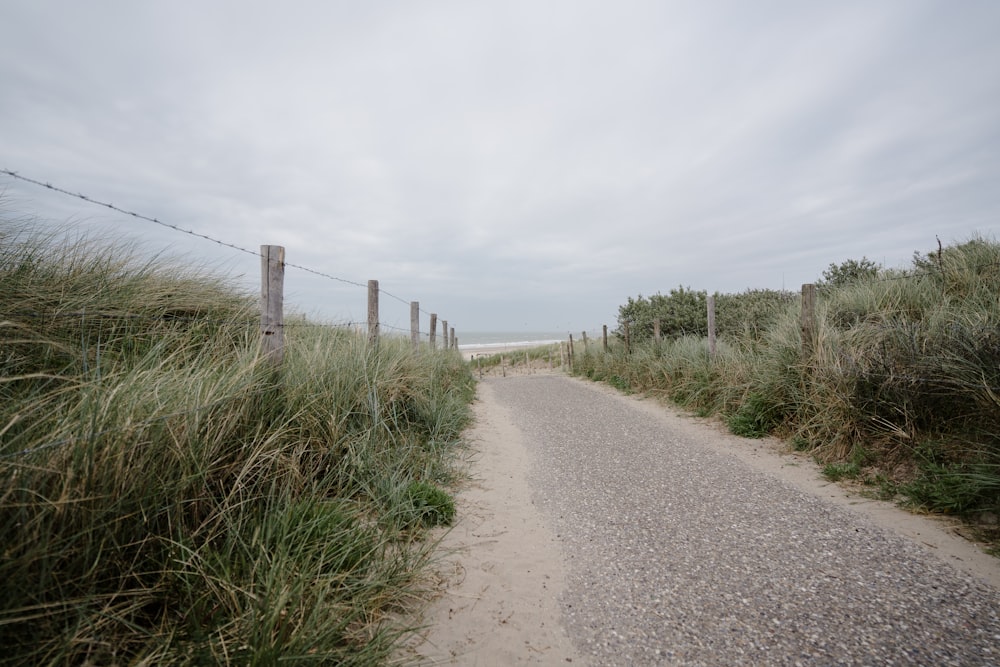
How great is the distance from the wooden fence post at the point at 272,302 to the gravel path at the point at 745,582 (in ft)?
9.30

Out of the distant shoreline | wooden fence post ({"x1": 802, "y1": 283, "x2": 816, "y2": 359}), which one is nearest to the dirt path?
wooden fence post ({"x1": 802, "y1": 283, "x2": 816, "y2": 359})

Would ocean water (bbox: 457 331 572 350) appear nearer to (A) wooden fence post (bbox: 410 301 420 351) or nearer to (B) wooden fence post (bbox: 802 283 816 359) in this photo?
(A) wooden fence post (bbox: 410 301 420 351)

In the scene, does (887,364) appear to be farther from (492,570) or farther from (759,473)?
(492,570)

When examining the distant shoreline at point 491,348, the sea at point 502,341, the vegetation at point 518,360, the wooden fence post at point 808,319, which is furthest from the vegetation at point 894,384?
the distant shoreline at point 491,348

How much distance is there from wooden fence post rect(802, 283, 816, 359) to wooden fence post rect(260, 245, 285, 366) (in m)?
6.69

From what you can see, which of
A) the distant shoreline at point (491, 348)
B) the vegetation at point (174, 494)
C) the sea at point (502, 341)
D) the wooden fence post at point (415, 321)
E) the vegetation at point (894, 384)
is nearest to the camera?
the vegetation at point (174, 494)

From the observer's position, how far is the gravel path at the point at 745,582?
2098 mm

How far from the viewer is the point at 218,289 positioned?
4906 millimetres

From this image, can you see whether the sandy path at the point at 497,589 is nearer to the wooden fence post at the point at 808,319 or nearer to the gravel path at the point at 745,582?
the gravel path at the point at 745,582

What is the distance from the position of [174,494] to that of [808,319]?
297 inches

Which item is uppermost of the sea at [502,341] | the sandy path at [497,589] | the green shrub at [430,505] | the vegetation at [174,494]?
the sea at [502,341]

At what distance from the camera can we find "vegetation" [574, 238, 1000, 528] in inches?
144

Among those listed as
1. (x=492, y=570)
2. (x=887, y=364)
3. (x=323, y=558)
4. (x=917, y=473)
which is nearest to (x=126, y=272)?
(x=323, y=558)

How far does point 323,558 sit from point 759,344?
8008mm
